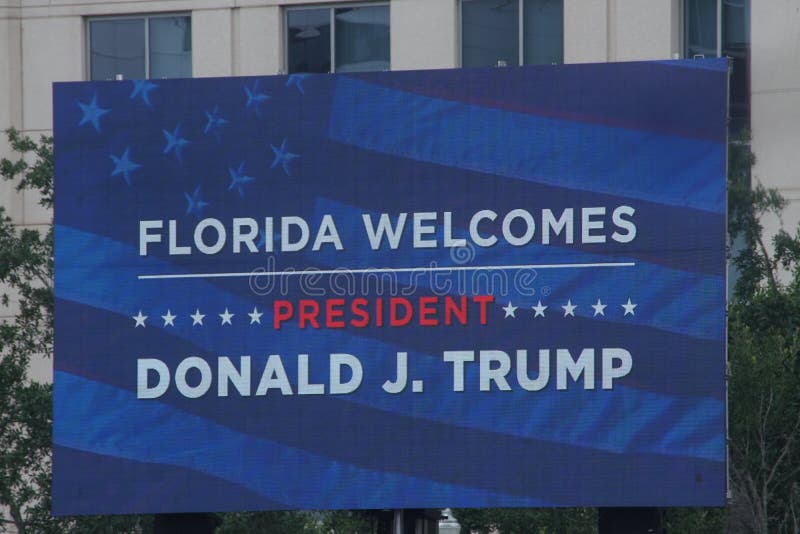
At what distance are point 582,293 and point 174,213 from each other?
4168 millimetres

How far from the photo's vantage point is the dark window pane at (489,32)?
105 ft

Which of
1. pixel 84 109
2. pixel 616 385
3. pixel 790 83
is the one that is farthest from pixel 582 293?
pixel 790 83

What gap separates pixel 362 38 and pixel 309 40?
2.83 feet

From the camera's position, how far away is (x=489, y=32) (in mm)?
32156

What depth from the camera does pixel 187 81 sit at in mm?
21000

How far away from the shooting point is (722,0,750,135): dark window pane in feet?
101

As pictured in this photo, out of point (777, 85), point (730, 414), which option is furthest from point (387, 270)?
point (777, 85)

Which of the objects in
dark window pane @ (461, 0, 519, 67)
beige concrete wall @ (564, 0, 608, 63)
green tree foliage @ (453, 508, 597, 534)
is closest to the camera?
green tree foliage @ (453, 508, 597, 534)

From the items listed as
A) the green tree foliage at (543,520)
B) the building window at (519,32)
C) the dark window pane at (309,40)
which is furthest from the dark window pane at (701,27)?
the green tree foliage at (543,520)

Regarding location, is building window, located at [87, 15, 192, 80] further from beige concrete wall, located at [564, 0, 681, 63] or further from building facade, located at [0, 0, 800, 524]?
beige concrete wall, located at [564, 0, 681, 63]

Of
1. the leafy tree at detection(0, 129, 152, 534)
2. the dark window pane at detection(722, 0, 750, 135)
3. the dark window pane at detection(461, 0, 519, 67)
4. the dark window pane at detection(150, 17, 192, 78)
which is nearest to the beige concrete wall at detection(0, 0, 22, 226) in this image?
the dark window pane at detection(150, 17, 192, 78)

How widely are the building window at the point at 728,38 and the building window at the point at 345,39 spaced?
481 centimetres

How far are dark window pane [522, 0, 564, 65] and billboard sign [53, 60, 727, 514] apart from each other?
11.6 meters

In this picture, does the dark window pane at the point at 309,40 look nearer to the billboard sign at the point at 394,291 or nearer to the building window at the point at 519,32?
the building window at the point at 519,32
